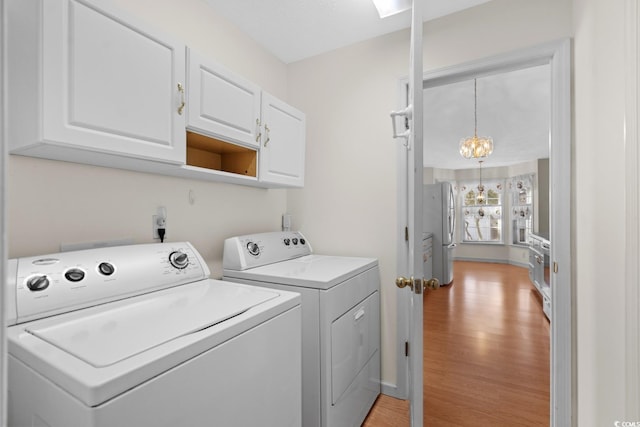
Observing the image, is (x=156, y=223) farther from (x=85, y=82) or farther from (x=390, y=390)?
(x=390, y=390)

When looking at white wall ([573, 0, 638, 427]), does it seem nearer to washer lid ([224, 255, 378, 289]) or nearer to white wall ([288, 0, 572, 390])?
white wall ([288, 0, 572, 390])

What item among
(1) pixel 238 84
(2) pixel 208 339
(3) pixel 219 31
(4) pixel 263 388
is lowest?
(4) pixel 263 388

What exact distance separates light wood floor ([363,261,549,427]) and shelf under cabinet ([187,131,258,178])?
5.68 ft

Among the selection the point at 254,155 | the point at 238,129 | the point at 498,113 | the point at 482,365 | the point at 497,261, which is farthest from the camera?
the point at 497,261

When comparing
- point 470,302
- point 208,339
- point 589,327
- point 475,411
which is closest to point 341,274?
point 208,339

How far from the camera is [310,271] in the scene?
164 cm

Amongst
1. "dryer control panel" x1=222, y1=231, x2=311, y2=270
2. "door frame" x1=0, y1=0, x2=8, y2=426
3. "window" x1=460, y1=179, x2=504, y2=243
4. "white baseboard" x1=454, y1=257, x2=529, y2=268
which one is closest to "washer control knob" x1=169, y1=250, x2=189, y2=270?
"dryer control panel" x1=222, y1=231, x2=311, y2=270

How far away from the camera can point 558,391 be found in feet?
5.09

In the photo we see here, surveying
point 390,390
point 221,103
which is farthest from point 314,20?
point 390,390

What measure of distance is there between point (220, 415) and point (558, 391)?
5.80 ft

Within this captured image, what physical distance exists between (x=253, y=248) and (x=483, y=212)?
7458 millimetres

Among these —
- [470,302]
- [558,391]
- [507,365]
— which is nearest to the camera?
[558,391]

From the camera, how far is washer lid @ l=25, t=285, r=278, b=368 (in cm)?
71

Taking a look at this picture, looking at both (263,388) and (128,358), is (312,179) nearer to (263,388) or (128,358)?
(263,388)
